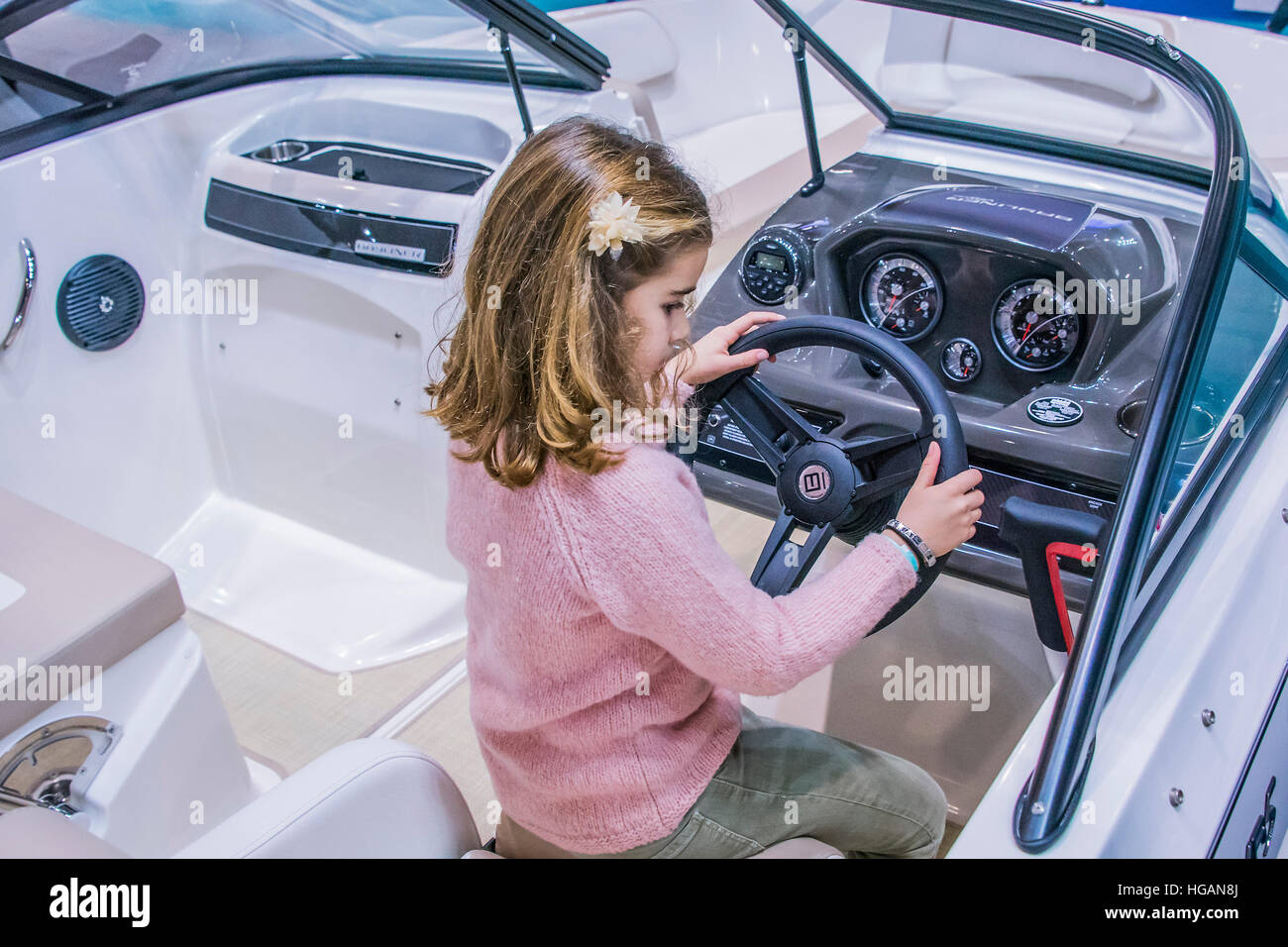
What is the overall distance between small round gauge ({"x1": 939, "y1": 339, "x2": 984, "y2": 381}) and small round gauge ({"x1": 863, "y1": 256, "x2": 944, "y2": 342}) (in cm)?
6

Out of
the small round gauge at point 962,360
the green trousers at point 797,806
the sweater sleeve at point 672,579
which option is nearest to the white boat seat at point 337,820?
the green trousers at point 797,806

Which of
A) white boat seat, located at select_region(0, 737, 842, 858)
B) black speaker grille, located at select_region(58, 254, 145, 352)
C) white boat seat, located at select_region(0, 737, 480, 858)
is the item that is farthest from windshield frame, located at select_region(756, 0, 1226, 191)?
black speaker grille, located at select_region(58, 254, 145, 352)

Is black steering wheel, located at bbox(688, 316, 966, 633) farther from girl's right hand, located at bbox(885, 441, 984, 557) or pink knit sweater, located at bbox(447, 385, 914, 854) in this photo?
pink knit sweater, located at bbox(447, 385, 914, 854)

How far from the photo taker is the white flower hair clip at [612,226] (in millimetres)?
952

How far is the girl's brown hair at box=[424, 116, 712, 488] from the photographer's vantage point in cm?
96

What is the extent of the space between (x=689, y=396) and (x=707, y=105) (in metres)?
3.07

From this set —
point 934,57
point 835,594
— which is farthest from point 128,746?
point 934,57

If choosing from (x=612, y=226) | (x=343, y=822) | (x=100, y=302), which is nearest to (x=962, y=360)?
(x=612, y=226)

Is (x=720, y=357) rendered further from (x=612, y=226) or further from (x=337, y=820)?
(x=337, y=820)

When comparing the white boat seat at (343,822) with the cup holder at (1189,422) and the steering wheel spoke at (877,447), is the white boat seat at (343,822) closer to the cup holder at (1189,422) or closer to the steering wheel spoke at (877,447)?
the steering wheel spoke at (877,447)

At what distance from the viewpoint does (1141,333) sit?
1603 mm

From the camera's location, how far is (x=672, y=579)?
95 cm

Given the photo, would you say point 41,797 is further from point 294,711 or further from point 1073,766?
point 1073,766

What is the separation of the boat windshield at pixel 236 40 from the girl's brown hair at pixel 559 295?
1.13m
